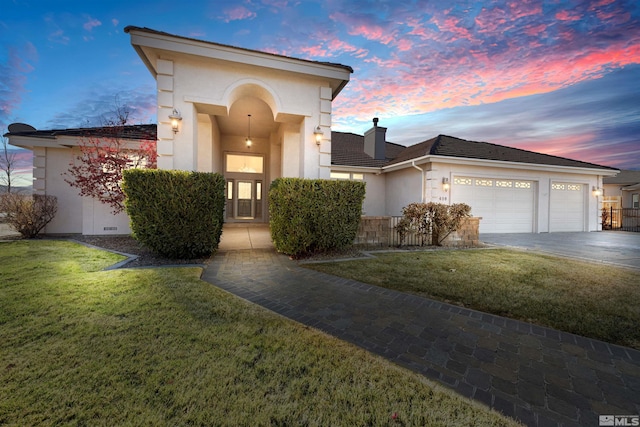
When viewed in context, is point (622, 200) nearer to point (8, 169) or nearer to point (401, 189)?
point (401, 189)

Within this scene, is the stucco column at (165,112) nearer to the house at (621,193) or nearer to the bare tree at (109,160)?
the bare tree at (109,160)

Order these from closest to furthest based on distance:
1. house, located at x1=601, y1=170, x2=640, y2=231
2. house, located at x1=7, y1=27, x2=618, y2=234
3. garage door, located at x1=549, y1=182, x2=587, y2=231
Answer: house, located at x1=7, y1=27, x2=618, y2=234 < garage door, located at x1=549, y1=182, x2=587, y2=231 < house, located at x1=601, y1=170, x2=640, y2=231

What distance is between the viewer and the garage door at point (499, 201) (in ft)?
38.8

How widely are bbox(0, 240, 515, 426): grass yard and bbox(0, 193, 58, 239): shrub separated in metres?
7.75

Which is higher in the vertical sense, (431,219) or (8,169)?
(8,169)

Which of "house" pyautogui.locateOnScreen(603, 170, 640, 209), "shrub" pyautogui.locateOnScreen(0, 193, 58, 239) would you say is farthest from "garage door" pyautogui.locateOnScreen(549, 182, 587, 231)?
"shrub" pyautogui.locateOnScreen(0, 193, 58, 239)

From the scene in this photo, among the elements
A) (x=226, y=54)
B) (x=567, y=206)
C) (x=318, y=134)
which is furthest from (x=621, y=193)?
(x=226, y=54)

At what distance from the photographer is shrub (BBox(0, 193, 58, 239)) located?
838 centimetres

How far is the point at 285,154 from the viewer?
931 cm

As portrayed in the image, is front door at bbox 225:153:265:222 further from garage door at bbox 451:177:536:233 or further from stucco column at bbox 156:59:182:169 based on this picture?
garage door at bbox 451:177:536:233

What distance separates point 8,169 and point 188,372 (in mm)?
24230

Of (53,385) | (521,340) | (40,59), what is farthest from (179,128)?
(40,59)

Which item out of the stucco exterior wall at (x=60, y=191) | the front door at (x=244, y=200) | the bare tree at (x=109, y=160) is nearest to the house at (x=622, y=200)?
the front door at (x=244, y=200)

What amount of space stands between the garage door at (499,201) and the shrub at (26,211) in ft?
54.9
